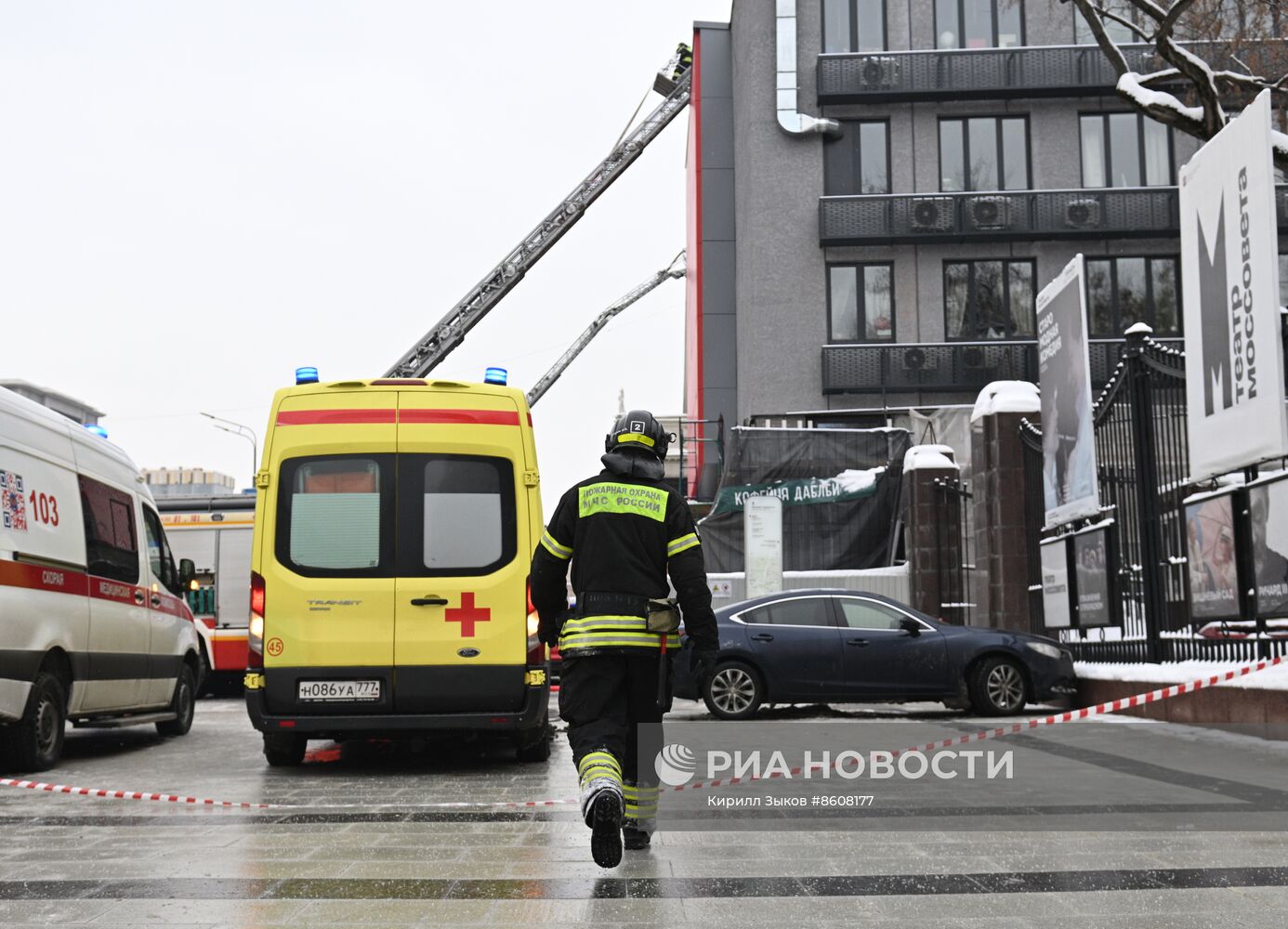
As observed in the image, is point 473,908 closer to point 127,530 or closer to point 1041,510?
point 127,530

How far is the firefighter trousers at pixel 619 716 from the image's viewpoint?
631 cm

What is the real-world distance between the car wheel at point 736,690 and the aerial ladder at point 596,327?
3394cm

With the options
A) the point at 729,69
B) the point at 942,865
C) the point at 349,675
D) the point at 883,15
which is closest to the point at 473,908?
the point at 942,865

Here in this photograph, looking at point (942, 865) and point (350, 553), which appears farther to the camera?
point (350, 553)

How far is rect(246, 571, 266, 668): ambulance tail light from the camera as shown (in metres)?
10.6

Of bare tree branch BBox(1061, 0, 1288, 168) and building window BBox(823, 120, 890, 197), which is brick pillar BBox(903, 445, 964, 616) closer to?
bare tree branch BBox(1061, 0, 1288, 168)

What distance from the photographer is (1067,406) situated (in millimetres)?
16656

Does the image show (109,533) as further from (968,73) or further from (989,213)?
(968,73)

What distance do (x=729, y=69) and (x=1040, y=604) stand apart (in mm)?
25350

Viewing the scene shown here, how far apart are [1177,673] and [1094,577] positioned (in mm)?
1908

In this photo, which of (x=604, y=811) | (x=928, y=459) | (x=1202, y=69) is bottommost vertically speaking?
(x=604, y=811)

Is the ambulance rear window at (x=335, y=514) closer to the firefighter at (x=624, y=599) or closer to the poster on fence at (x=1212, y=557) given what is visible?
the firefighter at (x=624, y=599)

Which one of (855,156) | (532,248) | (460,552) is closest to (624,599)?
(460,552)

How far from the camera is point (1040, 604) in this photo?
1853 cm
